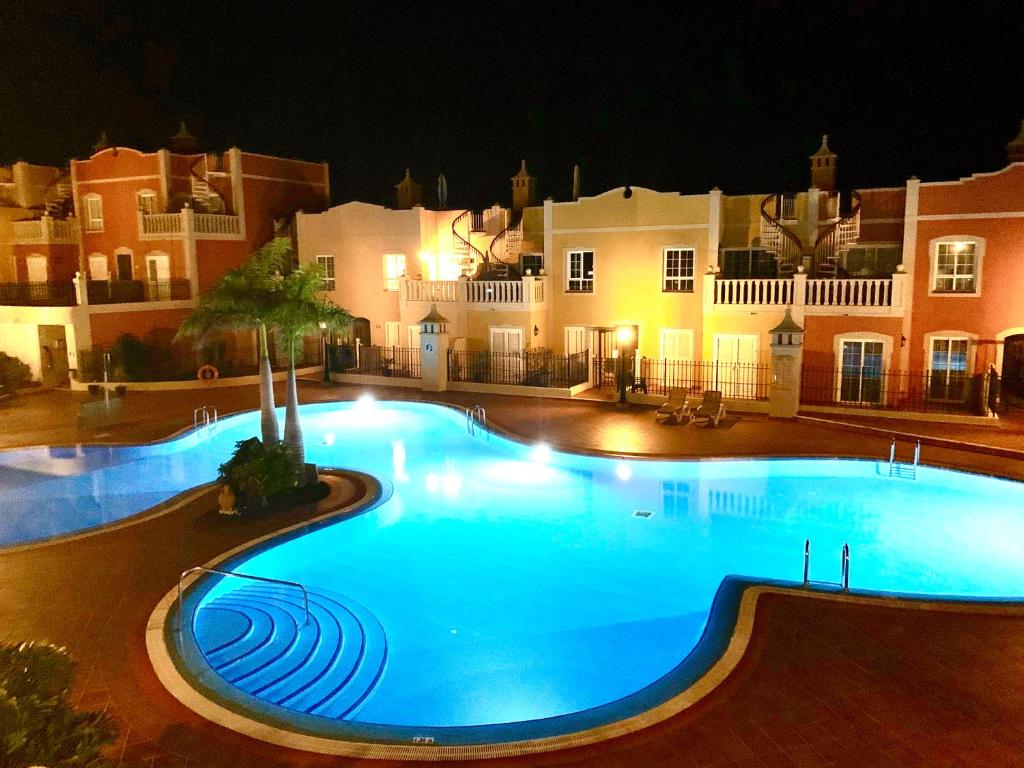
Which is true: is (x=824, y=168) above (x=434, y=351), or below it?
above

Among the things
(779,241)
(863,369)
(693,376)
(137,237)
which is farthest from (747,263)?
(137,237)

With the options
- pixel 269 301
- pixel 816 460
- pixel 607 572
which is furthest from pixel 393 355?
pixel 607 572

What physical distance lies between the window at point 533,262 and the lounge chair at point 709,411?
9.50 meters

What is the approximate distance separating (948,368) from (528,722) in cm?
1902

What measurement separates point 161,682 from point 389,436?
13.2m

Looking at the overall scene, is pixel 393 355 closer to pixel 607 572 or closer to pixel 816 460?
pixel 816 460

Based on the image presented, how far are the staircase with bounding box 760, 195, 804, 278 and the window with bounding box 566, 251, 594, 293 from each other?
5543mm

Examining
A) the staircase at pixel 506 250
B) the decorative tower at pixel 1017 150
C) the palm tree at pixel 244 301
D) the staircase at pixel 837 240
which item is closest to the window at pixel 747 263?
the staircase at pixel 837 240

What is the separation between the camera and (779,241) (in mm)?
23375

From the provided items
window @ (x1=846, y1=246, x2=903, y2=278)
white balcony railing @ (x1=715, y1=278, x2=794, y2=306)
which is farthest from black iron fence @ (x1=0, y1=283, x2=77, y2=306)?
window @ (x1=846, y1=246, x2=903, y2=278)

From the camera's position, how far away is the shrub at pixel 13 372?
86.4 feet

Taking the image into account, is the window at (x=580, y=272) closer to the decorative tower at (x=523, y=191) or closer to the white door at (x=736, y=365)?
the decorative tower at (x=523, y=191)

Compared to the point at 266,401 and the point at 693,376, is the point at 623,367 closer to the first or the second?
the point at 693,376

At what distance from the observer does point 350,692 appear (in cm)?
848
